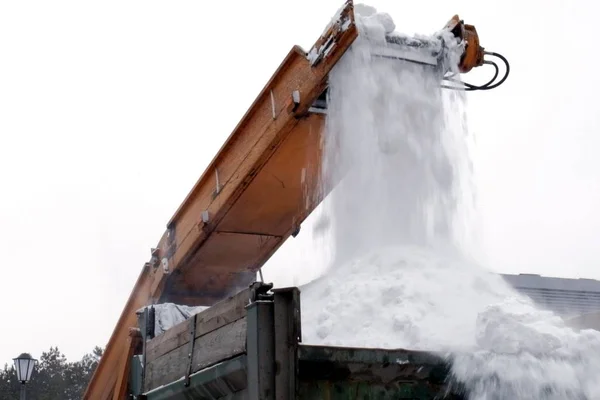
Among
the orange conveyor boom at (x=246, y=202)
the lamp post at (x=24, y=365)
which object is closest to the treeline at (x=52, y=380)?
the lamp post at (x=24, y=365)

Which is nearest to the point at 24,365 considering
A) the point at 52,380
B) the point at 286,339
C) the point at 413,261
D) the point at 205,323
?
the point at 205,323

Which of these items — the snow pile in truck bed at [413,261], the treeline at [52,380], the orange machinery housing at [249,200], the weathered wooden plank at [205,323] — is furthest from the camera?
the treeline at [52,380]

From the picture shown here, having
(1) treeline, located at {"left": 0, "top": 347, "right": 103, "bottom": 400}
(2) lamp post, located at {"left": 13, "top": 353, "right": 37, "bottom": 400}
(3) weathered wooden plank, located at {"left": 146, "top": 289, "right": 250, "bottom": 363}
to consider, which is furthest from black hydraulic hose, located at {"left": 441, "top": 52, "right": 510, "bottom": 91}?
(1) treeline, located at {"left": 0, "top": 347, "right": 103, "bottom": 400}

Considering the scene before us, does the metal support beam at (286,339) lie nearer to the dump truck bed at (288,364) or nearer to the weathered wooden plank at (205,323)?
the dump truck bed at (288,364)

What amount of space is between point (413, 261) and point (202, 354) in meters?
1.21

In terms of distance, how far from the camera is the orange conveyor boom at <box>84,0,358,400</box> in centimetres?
476

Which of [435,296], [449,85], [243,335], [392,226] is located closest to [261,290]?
[243,335]

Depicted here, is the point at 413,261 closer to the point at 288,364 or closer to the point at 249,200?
the point at 288,364

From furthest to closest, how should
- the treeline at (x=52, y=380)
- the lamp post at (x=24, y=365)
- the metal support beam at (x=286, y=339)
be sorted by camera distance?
the treeline at (x=52, y=380)
the lamp post at (x=24, y=365)
the metal support beam at (x=286, y=339)

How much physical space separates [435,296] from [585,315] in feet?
2.54

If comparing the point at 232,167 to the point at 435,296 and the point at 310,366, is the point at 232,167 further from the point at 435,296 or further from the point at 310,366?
the point at 310,366

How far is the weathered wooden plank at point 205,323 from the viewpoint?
11.0 ft

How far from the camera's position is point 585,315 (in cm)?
391

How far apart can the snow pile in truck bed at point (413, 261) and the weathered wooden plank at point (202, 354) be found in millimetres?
399
